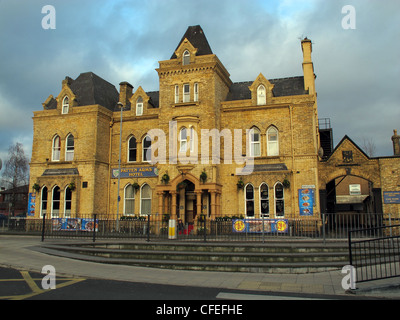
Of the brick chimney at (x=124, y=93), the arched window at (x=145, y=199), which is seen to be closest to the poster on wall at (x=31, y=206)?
the arched window at (x=145, y=199)

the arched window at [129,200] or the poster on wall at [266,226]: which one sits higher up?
the arched window at [129,200]

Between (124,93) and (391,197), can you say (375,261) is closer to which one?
(391,197)

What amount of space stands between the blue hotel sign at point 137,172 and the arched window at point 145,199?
0.88 m

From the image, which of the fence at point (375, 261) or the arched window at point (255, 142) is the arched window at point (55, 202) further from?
the fence at point (375, 261)

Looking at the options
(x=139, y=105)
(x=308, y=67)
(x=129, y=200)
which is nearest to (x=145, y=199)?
(x=129, y=200)

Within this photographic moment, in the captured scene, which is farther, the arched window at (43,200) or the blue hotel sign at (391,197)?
the arched window at (43,200)

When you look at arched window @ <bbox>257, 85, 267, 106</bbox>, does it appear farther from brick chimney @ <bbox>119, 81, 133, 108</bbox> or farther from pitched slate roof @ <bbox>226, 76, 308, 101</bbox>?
brick chimney @ <bbox>119, 81, 133, 108</bbox>

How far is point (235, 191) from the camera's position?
25.6 meters

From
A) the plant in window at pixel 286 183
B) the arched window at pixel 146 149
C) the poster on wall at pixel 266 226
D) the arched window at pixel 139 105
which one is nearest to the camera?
the poster on wall at pixel 266 226

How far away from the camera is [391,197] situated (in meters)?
23.5

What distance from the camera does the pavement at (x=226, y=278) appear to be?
9102 millimetres

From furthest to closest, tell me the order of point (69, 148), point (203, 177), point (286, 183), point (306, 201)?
point (69, 148), point (203, 177), point (286, 183), point (306, 201)

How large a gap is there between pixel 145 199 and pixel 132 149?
14.4ft
